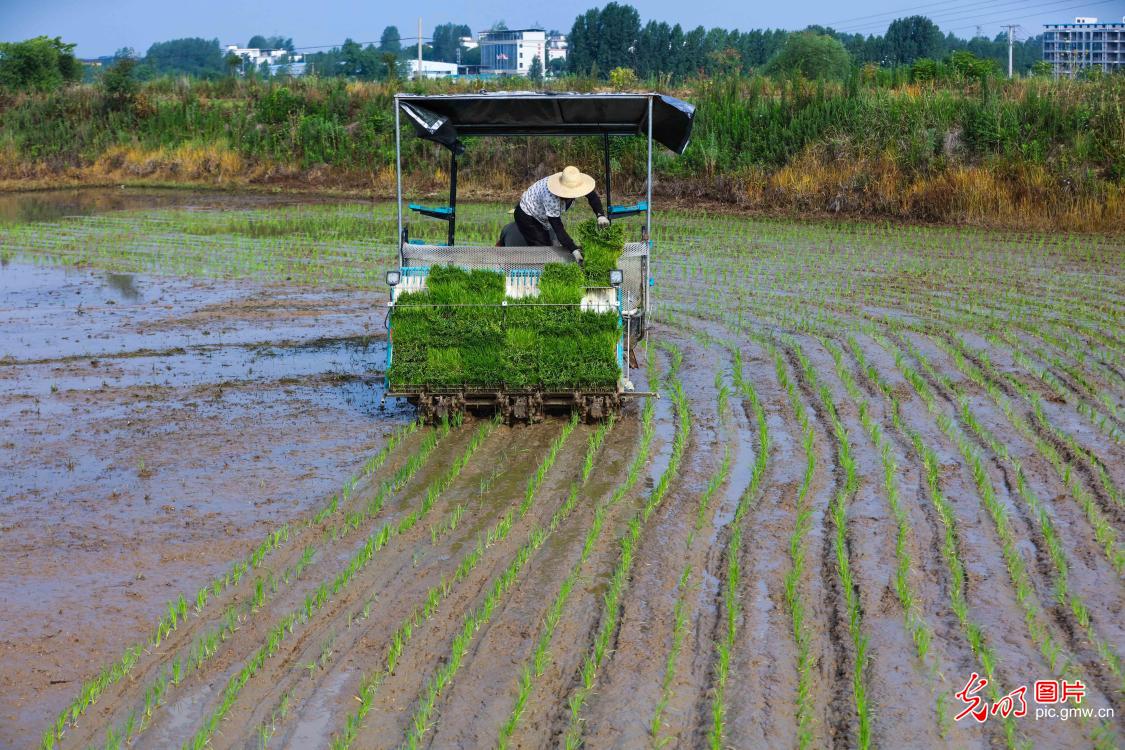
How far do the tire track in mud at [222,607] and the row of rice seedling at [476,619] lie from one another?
1047mm

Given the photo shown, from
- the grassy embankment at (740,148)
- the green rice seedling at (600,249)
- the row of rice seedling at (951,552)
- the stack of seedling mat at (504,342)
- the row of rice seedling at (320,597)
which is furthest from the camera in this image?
the grassy embankment at (740,148)

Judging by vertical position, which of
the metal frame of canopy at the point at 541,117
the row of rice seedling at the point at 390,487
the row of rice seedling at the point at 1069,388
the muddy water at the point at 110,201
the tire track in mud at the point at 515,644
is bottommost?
the tire track in mud at the point at 515,644

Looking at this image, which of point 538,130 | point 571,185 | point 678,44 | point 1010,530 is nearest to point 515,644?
point 1010,530

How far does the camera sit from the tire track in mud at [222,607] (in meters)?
4.86

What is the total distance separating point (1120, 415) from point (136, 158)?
30.7 m

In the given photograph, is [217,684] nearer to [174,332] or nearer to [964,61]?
[174,332]

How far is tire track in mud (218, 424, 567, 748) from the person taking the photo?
472cm

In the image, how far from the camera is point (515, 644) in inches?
211

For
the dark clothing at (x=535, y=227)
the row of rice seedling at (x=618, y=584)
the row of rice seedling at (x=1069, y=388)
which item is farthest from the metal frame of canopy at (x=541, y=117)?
the row of rice seedling at (x=1069, y=388)

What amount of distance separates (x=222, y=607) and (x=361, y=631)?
77cm

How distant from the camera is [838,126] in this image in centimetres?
2458

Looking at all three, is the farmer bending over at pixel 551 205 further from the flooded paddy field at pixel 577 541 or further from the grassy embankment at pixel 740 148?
the grassy embankment at pixel 740 148

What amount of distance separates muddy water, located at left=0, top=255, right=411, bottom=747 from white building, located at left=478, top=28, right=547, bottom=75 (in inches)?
5478

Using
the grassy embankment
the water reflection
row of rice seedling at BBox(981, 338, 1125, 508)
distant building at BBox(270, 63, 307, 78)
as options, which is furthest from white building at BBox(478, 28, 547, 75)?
row of rice seedling at BBox(981, 338, 1125, 508)
